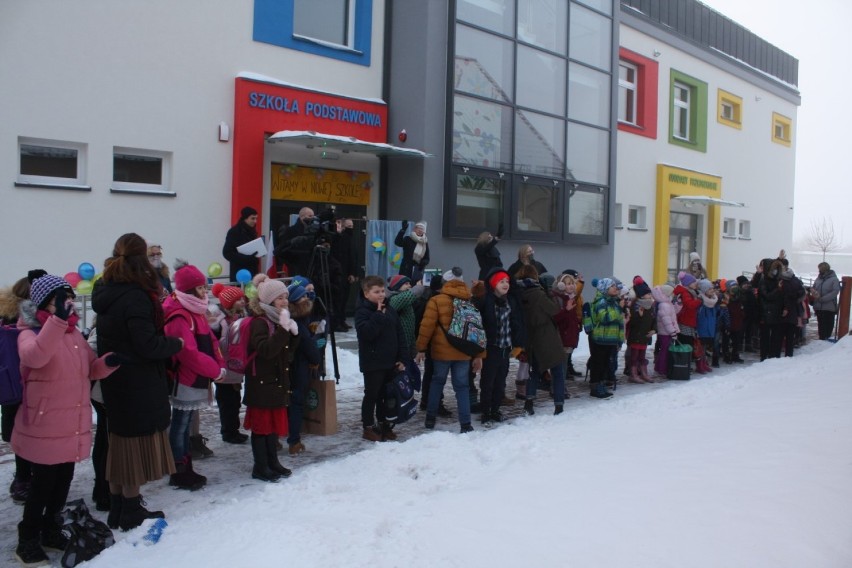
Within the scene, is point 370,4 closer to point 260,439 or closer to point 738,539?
point 260,439

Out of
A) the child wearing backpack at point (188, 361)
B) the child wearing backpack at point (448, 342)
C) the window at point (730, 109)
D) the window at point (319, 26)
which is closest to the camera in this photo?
the child wearing backpack at point (188, 361)

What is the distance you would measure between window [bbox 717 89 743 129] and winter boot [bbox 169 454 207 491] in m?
21.7

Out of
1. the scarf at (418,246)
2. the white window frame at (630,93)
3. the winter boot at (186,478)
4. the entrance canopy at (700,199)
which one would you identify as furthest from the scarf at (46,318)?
the entrance canopy at (700,199)

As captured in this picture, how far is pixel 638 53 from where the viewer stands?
20.2 meters

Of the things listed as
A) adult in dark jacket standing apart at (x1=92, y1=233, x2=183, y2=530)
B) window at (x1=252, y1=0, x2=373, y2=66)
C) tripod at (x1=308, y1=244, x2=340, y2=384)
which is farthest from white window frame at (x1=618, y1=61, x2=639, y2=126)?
adult in dark jacket standing apart at (x1=92, y1=233, x2=183, y2=530)

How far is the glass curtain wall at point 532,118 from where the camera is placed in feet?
46.4

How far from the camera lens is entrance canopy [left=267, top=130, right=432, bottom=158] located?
38.5 ft

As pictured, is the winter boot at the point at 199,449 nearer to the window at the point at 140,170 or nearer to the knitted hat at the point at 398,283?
the knitted hat at the point at 398,283

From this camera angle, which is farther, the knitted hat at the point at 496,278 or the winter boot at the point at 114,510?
the knitted hat at the point at 496,278

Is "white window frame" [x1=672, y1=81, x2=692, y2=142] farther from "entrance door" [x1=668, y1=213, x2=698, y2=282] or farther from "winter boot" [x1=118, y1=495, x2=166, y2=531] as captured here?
"winter boot" [x1=118, y1=495, x2=166, y2=531]

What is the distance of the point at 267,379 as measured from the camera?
5762 mm

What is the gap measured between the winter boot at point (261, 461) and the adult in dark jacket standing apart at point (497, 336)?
265 centimetres

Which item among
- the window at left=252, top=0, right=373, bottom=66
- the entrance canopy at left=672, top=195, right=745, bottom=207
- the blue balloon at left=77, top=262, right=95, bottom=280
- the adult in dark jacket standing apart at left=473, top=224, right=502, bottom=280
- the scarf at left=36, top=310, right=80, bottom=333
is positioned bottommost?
the scarf at left=36, top=310, right=80, bottom=333

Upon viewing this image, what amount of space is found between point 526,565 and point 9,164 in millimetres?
8805
